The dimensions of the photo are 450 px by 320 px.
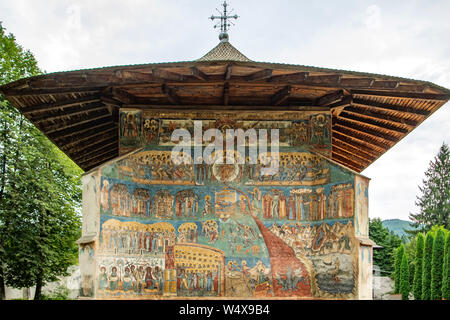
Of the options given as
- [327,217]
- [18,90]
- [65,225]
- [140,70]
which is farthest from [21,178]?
[327,217]

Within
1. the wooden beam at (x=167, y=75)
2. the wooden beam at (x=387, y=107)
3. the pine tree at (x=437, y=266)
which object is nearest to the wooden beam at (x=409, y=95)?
the wooden beam at (x=387, y=107)

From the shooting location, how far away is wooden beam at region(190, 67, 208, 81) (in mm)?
8039

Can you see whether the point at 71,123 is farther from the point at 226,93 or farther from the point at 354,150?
the point at 354,150

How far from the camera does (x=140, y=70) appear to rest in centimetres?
816

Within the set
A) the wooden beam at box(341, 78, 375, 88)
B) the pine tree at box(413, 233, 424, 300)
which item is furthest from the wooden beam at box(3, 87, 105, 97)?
the pine tree at box(413, 233, 424, 300)

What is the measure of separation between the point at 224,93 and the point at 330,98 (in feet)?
6.74

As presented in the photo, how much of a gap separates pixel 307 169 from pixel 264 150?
0.90 m

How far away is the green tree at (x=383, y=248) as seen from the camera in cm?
3762

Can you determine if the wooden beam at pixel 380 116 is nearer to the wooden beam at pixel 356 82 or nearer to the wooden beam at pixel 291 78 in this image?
the wooden beam at pixel 356 82

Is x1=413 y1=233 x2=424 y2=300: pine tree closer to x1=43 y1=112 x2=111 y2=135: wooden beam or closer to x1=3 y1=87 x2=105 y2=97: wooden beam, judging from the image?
x1=43 y1=112 x2=111 y2=135: wooden beam

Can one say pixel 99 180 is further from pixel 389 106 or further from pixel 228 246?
pixel 389 106

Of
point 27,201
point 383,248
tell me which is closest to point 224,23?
point 27,201

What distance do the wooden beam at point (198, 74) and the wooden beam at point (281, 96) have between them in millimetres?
1489

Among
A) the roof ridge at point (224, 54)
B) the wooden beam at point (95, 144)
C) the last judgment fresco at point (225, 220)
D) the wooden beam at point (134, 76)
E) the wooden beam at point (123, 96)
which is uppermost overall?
the roof ridge at point (224, 54)
